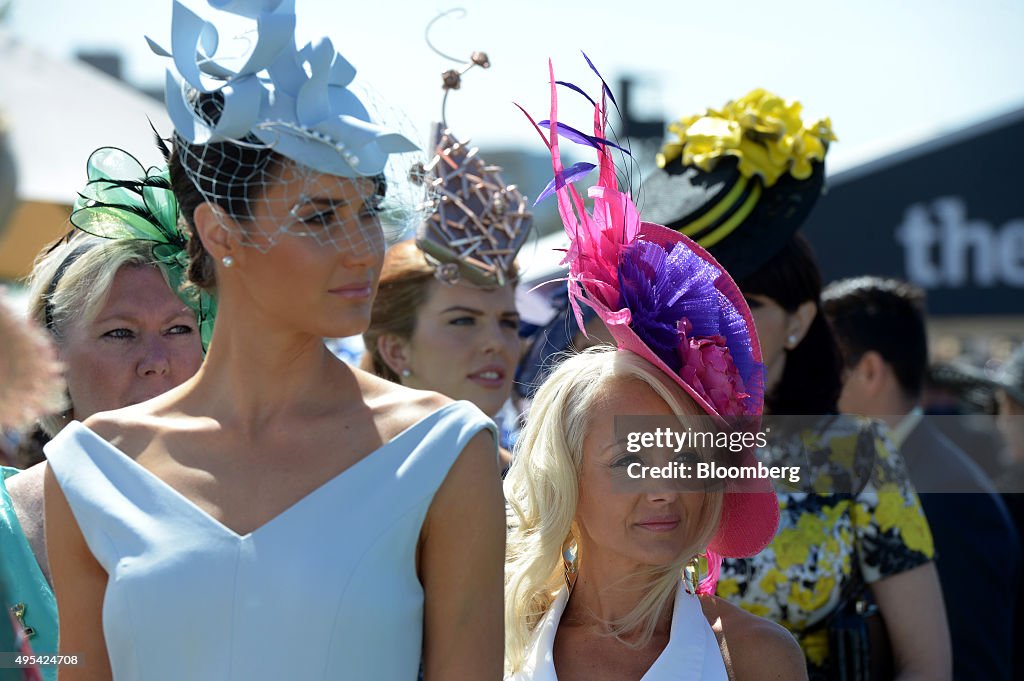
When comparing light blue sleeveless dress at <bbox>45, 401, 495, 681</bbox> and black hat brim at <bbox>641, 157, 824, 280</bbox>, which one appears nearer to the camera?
light blue sleeveless dress at <bbox>45, 401, 495, 681</bbox>

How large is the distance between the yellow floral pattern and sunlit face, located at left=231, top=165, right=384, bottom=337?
63.1 inches

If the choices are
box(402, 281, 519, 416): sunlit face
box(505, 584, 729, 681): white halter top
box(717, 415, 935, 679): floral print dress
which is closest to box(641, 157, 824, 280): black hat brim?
box(717, 415, 935, 679): floral print dress

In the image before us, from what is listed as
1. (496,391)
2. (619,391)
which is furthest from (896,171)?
(619,391)

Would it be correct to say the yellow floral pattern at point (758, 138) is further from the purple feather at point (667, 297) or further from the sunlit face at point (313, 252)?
the sunlit face at point (313, 252)

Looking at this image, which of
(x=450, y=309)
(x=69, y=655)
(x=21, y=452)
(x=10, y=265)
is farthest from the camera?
(x=10, y=265)

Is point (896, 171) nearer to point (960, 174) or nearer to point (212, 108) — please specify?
point (960, 174)

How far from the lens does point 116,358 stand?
2.62 metres

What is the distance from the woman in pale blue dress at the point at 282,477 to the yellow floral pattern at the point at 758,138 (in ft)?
5.01

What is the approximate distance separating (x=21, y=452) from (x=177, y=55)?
2.55 metres

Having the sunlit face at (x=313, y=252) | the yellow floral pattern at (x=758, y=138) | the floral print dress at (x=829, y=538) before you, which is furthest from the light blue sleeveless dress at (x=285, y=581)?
the yellow floral pattern at (x=758, y=138)

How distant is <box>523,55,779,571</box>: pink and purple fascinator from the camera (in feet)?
7.29

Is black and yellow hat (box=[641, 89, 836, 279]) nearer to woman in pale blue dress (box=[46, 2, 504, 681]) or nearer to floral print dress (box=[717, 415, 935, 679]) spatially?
floral print dress (box=[717, 415, 935, 679])

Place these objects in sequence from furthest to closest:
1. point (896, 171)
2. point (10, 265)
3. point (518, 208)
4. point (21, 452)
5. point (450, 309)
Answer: point (896, 171) → point (10, 265) → point (21, 452) → point (450, 309) → point (518, 208)

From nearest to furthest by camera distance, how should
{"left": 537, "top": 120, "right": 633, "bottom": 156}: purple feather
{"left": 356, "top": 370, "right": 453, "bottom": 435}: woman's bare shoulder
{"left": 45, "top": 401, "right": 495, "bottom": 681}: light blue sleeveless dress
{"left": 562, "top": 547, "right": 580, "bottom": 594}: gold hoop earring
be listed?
{"left": 45, "top": 401, "right": 495, "bottom": 681}: light blue sleeveless dress
{"left": 356, "top": 370, "right": 453, "bottom": 435}: woman's bare shoulder
{"left": 537, "top": 120, "right": 633, "bottom": 156}: purple feather
{"left": 562, "top": 547, "right": 580, "bottom": 594}: gold hoop earring
